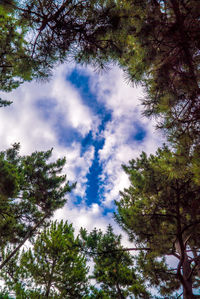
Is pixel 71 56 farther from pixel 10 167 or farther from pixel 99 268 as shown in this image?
pixel 99 268

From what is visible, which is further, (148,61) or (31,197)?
(31,197)

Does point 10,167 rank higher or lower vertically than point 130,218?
higher

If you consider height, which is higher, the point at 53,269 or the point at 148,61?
the point at 148,61

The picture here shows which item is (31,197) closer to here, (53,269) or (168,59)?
(53,269)

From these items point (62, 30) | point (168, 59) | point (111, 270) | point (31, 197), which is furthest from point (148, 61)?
point (111, 270)

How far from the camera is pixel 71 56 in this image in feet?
10.4

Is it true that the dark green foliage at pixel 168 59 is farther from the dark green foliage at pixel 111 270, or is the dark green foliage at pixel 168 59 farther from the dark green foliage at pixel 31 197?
the dark green foliage at pixel 111 270

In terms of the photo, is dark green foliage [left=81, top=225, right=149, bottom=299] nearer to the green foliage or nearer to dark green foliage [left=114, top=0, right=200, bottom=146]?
the green foliage

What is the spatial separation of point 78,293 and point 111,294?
4.44 metres

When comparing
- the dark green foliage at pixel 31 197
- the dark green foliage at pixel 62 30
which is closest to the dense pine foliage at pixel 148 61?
the dark green foliage at pixel 62 30

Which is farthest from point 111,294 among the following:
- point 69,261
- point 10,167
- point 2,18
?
point 2,18

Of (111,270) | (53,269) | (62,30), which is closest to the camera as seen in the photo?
(62,30)

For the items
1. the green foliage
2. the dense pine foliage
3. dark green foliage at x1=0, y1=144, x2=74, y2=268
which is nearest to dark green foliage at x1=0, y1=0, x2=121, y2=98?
the dense pine foliage

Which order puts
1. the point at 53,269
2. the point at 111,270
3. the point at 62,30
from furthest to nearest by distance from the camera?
the point at 111,270 → the point at 53,269 → the point at 62,30
